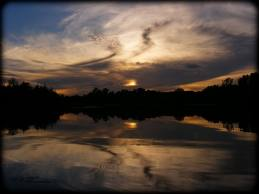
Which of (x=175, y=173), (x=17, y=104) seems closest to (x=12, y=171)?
(x=175, y=173)

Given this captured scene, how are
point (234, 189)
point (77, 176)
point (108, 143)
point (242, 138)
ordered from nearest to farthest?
point (234, 189) < point (77, 176) < point (108, 143) < point (242, 138)

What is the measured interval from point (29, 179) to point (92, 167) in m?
1.21

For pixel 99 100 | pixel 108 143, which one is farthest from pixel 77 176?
pixel 99 100

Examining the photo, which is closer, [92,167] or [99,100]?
[92,167]

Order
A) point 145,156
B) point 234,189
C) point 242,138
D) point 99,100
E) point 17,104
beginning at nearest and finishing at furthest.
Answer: point 234,189, point 145,156, point 242,138, point 17,104, point 99,100

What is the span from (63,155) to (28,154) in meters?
0.71

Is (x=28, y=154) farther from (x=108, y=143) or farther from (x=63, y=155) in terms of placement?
(x=108, y=143)

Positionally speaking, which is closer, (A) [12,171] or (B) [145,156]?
(A) [12,171]

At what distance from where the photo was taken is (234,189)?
4328mm

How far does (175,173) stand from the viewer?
207 inches

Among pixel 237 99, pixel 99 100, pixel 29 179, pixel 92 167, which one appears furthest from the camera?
pixel 99 100

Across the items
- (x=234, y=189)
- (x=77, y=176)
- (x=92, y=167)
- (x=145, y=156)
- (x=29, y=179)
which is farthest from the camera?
(x=145, y=156)

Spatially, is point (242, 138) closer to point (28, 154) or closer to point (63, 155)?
point (63, 155)

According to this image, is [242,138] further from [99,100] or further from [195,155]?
[99,100]
